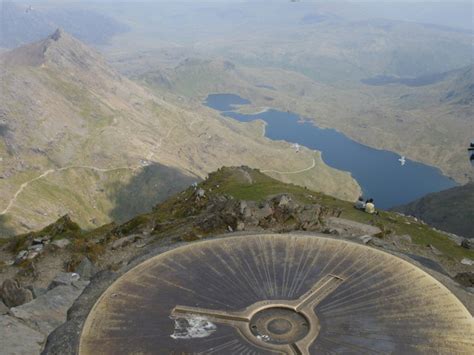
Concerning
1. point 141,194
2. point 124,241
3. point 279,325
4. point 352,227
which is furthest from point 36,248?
point 141,194

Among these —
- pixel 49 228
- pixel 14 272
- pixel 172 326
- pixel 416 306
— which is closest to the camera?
pixel 172 326

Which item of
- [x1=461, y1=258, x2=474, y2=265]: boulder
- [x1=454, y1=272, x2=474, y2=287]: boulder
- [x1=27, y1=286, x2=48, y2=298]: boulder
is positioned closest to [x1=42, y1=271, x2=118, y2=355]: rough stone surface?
[x1=27, y1=286, x2=48, y2=298]: boulder

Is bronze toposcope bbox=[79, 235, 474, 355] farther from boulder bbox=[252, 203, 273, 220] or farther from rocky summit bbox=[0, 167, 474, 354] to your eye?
boulder bbox=[252, 203, 273, 220]

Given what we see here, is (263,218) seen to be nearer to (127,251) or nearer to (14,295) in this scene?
(127,251)

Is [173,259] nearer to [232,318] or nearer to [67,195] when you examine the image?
[232,318]

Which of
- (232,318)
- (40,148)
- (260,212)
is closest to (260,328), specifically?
(232,318)

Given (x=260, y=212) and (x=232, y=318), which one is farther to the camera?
(x=260, y=212)
